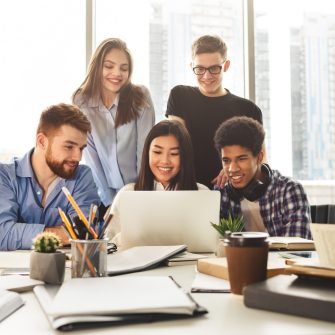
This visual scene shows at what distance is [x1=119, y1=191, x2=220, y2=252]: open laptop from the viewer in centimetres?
154

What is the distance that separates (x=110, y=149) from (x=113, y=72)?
48cm

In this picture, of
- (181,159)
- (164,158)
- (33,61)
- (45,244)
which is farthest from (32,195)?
(45,244)

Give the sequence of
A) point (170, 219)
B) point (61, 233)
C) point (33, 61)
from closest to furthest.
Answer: point (170, 219) < point (61, 233) < point (33, 61)

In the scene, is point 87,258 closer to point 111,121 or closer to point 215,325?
point 215,325

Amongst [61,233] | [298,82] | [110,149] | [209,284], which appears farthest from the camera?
[298,82]

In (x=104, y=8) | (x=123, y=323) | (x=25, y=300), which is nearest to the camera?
(x=123, y=323)

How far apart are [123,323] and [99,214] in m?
0.54

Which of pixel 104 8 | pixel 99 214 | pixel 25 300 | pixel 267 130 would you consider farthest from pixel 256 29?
pixel 25 300

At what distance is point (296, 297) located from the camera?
747mm

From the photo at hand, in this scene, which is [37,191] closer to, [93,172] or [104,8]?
[93,172]

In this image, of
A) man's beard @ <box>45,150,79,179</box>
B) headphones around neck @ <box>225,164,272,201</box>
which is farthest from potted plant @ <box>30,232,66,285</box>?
headphones around neck @ <box>225,164,272,201</box>

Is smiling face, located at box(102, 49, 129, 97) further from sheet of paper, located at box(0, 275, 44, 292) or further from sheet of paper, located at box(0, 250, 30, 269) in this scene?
sheet of paper, located at box(0, 275, 44, 292)

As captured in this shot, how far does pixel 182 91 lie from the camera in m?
3.00

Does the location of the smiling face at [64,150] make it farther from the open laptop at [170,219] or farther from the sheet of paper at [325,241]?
the sheet of paper at [325,241]
